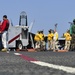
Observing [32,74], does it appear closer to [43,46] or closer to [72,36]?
[72,36]

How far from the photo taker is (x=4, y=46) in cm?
1827

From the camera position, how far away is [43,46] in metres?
25.0

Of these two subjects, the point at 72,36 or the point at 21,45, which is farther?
the point at 21,45

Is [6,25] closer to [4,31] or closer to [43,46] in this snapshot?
[4,31]

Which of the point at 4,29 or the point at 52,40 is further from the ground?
the point at 4,29

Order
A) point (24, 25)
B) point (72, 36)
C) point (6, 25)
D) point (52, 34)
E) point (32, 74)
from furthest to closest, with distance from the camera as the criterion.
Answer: point (24, 25), point (52, 34), point (72, 36), point (6, 25), point (32, 74)

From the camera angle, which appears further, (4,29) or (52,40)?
(52,40)

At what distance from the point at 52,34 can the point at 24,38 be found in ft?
10.4

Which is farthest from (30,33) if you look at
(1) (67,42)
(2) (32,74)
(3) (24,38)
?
(2) (32,74)

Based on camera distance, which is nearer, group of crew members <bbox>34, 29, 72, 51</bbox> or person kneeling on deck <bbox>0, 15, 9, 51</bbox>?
person kneeling on deck <bbox>0, 15, 9, 51</bbox>

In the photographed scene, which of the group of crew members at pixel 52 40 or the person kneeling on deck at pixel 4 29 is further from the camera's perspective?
the group of crew members at pixel 52 40

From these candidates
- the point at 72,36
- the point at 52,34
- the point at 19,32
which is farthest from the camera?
the point at 19,32

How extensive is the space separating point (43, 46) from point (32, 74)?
66.0 feet

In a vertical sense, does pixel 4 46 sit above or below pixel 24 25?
below
